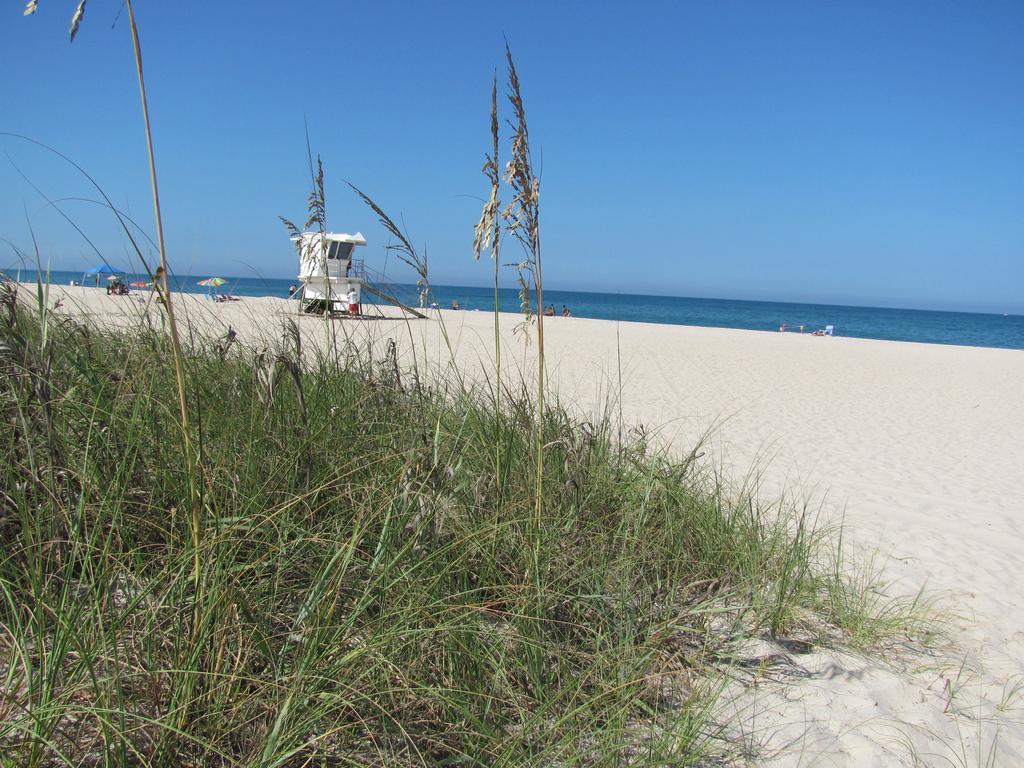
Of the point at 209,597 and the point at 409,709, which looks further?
the point at 409,709

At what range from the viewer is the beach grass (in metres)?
1.38

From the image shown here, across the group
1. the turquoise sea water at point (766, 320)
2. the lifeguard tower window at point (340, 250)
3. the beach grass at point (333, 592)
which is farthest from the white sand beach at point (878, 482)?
the lifeguard tower window at point (340, 250)

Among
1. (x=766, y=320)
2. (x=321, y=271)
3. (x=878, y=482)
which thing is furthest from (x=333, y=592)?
(x=766, y=320)

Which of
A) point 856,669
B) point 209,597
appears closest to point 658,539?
point 856,669

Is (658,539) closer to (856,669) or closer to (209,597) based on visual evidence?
(856,669)

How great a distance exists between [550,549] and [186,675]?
45.1 inches

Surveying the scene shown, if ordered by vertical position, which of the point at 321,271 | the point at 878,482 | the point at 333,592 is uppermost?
the point at 321,271

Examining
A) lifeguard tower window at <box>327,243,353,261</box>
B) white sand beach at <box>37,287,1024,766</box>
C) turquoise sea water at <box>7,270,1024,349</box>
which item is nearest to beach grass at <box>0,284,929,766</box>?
white sand beach at <box>37,287,1024,766</box>

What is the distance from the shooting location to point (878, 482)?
6270mm

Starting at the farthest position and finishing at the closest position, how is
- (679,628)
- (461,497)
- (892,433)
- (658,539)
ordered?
(892,433) < (658,539) < (461,497) < (679,628)

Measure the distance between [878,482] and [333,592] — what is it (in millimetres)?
6278

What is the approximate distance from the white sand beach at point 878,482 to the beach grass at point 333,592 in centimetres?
28

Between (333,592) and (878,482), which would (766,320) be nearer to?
(878,482)

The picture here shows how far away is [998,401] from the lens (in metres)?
12.4
